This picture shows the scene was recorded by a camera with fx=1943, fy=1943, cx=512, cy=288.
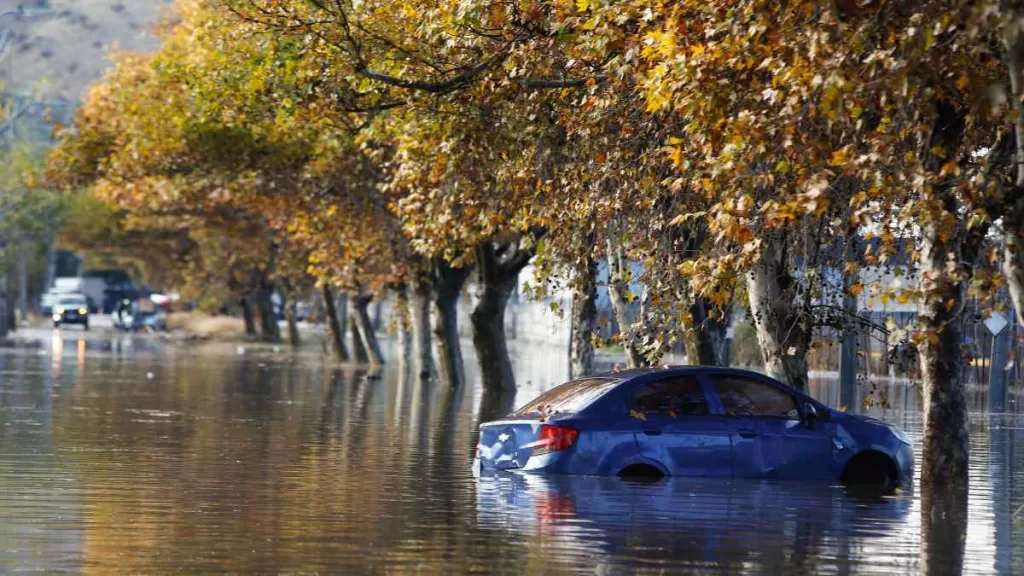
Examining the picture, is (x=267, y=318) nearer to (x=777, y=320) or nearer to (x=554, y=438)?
(x=777, y=320)

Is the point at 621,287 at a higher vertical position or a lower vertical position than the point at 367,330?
lower

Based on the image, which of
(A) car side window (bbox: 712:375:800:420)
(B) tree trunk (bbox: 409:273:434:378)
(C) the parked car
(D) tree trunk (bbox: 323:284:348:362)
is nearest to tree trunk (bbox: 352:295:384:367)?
(D) tree trunk (bbox: 323:284:348:362)

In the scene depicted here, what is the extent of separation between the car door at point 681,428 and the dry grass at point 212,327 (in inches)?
2596

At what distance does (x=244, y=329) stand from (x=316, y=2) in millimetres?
68132

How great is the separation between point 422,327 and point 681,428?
28.7 m

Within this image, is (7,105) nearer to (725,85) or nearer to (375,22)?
(375,22)

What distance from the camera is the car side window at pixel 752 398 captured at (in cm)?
1800

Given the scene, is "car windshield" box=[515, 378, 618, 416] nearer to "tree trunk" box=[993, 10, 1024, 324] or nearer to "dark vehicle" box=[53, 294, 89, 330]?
"tree trunk" box=[993, 10, 1024, 324]

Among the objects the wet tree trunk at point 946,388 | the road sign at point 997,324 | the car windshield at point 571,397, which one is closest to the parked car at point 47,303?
the road sign at point 997,324

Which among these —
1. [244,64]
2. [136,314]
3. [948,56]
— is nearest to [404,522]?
[948,56]

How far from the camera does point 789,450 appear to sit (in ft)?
59.4

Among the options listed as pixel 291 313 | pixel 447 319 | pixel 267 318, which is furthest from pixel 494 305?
pixel 267 318

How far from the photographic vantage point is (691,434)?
17.8 meters

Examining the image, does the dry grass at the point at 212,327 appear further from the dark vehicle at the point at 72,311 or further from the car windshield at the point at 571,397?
the car windshield at the point at 571,397
